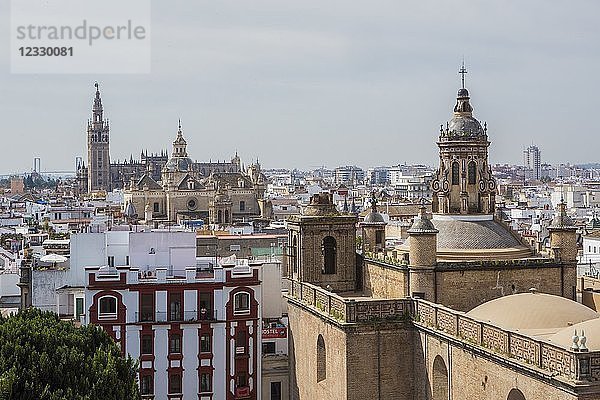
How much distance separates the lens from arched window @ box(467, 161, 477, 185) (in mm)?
28797

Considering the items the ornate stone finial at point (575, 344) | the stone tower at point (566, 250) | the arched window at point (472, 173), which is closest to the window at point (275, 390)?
the arched window at point (472, 173)

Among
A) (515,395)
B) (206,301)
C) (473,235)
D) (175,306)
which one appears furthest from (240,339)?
(515,395)

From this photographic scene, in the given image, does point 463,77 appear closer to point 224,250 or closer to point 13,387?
point 13,387

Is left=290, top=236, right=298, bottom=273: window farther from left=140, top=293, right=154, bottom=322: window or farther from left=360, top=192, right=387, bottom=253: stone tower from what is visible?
left=140, top=293, right=154, bottom=322: window

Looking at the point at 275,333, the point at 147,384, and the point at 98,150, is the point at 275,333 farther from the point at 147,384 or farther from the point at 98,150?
the point at 98,150

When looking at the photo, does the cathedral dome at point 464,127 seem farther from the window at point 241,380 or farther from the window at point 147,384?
the window at point 147,384

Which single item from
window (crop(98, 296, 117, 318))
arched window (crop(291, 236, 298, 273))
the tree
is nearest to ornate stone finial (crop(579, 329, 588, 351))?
the tree

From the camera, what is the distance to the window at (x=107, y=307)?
108ft

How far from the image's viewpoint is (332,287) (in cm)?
3095

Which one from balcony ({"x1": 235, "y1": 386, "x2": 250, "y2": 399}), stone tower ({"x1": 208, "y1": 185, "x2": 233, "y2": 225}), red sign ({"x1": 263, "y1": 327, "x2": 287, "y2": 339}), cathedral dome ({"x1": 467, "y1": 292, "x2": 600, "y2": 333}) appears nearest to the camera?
cathedral dome ({"x1": 467, "y1": 292, "x2": 600, "y2": 333})

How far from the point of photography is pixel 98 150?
559 ft

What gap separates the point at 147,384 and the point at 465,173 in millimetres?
13159

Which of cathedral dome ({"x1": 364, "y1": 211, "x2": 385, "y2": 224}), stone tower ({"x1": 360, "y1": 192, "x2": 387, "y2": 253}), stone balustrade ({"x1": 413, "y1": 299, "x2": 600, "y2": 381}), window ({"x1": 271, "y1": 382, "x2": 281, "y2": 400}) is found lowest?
window ({"x1": 271, "y1": 382, "x2": 281, "y2": 400})

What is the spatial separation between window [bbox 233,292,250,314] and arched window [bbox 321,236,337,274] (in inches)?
168
